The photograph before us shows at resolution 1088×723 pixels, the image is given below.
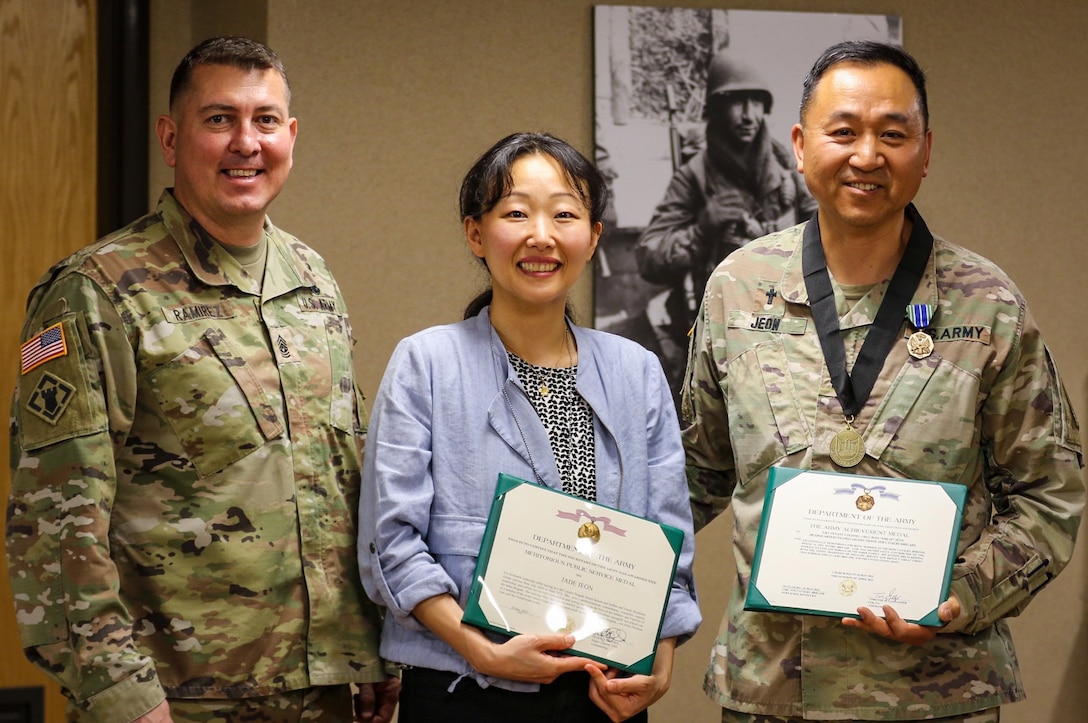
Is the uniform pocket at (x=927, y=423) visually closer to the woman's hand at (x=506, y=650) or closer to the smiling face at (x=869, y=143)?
the smiling face at (x=869, y=143)

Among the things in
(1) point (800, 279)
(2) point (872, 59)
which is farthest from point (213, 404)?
(2) point (872, 59)

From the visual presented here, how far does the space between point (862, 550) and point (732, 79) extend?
A: 212 cm

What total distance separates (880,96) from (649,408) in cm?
71

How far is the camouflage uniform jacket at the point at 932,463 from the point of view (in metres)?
2.14

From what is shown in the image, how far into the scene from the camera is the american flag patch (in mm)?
1933

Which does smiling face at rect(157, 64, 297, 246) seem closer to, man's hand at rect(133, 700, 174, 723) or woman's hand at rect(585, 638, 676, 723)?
man's hand at rect(133, 700, 174, 723)

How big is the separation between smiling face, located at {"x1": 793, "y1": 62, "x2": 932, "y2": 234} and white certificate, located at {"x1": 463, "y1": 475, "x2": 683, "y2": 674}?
0.74 meters

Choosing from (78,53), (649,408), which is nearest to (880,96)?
(649,408)

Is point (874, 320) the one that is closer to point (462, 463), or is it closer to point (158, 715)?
point (462, 463)

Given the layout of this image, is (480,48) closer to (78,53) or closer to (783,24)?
(783,24)

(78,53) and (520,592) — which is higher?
(78,53)

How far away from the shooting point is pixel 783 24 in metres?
3.81

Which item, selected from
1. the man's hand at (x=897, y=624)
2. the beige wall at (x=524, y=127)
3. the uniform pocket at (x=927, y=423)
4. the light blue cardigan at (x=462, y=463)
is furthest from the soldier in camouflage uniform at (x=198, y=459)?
the beige wall at (x=524, y=127)

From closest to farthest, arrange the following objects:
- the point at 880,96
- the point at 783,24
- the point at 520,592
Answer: the point at 520,592 → the point at 880,96 → the point at 783,24
